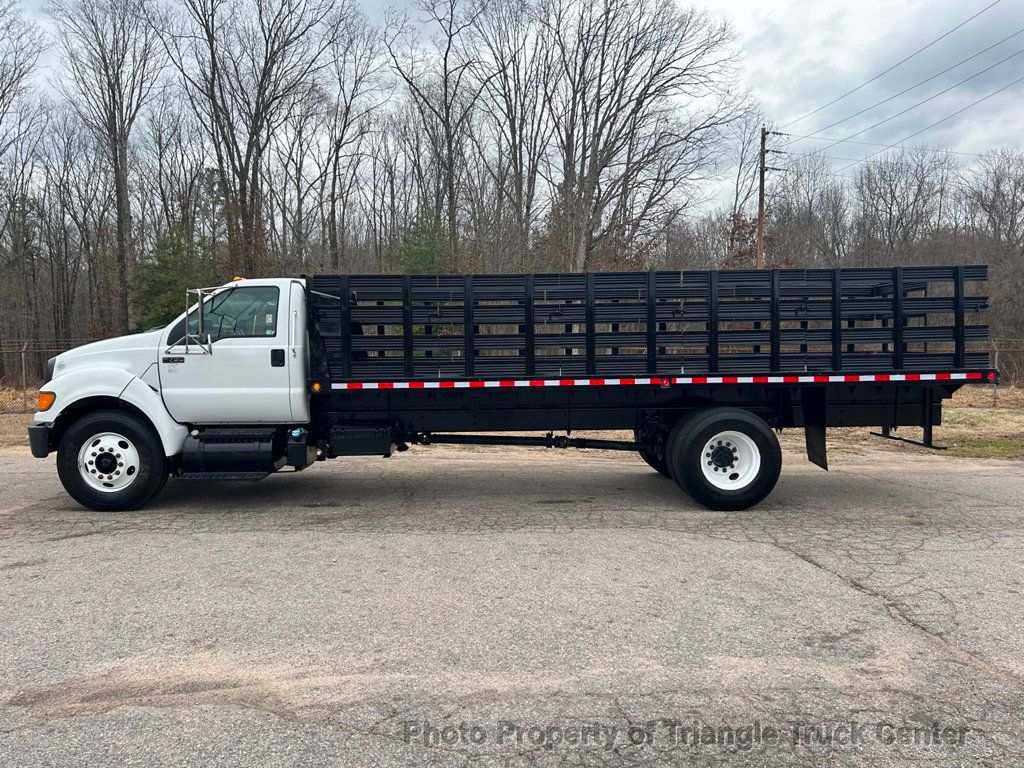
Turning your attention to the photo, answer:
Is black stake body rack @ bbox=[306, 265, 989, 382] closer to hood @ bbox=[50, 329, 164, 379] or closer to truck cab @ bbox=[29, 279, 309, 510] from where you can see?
truck cab @ bbox=[29, 279, 309, 510]

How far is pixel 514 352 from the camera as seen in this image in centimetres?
766

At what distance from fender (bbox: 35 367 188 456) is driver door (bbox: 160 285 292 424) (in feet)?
0.50

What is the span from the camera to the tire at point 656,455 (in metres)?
8.31

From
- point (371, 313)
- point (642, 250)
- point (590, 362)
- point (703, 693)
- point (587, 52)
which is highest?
point (587, 52)

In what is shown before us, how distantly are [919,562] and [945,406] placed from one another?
46.5ft

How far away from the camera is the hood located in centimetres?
745

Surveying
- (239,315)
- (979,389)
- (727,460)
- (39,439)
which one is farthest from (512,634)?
(979,389)

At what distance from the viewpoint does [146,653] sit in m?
3.97

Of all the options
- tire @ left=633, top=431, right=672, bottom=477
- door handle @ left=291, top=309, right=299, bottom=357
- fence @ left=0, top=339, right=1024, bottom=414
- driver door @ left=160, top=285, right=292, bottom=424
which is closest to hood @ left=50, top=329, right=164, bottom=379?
driver door @ left=160, top=285, right=292, bottom=424

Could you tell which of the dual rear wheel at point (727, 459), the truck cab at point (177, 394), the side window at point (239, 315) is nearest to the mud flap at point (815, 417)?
the dual rear wheel at point (727, 459)

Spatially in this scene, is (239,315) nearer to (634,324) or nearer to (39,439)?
(39,439)

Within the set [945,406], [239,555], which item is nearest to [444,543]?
[239,555]

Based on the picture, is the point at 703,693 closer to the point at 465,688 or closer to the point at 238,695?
the point at 465,688

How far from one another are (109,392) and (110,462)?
2.36ft
